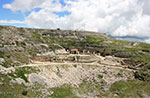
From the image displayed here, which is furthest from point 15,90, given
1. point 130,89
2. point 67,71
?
point 130,89

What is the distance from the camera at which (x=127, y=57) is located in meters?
84.9

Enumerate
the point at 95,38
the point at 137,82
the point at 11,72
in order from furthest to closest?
the point at 95,38 < the point at 137,82 < the point at 11,72

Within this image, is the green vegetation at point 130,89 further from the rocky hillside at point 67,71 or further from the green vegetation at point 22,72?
the green vegetation at point 22,72

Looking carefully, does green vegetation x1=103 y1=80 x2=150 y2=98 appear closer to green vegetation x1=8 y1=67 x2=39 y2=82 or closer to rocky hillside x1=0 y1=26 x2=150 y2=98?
rocky hillside x1=0 y1=26 x2=150 y2=98

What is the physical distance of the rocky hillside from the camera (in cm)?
4918

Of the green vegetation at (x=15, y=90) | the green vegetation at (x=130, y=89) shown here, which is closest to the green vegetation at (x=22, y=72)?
the green vegetation at (x=15, y=90)

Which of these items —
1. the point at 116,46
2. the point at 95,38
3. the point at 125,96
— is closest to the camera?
the point at 125,96

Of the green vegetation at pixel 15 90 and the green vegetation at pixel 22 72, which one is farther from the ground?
the green vegetation at pixel 22 72

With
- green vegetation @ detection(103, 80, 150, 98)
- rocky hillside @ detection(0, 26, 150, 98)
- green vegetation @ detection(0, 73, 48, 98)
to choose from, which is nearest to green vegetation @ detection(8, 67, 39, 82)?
rocky hillside @ detection(0, 26, 150, 98)

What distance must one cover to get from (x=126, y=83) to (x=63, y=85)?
88.4 feet

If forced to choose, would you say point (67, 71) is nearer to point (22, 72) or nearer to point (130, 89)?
point (22, 72)

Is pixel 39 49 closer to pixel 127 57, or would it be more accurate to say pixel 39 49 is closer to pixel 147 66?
pixel 127 57

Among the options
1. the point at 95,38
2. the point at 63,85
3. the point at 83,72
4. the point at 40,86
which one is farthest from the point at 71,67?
the point at 95,38

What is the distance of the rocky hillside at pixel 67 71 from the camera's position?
49.2 m
